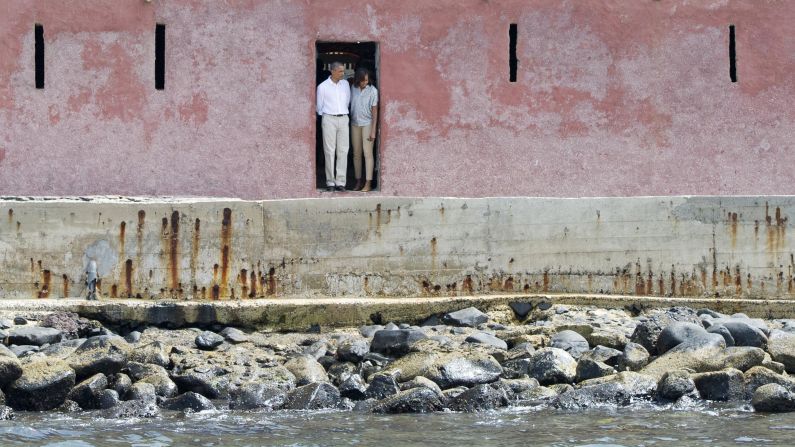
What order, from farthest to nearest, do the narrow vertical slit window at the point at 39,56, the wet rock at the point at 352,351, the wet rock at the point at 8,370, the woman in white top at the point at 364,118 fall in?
the woman in white top at the point at 364,118
the narrow vertical slit window at the point at 39,56
the wet rock at the point at 352,351
the wet rock at the point at 8,370

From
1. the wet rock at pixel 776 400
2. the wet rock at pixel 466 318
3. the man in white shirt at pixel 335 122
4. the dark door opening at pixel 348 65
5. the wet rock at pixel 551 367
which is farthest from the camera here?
the dark door opening at pixel 348 65

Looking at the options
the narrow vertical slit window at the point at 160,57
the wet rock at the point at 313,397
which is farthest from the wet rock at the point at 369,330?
the narrow vertical slit window at the point at 160,57

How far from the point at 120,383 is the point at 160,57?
6491mm

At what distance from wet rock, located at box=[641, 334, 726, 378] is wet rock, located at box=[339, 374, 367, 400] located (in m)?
2.22

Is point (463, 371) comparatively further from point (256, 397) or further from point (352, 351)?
point (256, 397)

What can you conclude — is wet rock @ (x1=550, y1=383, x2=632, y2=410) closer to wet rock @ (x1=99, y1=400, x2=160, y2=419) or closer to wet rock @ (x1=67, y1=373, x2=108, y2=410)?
wet rock @ (x1=99, y1=400, x2=160, y2=419)

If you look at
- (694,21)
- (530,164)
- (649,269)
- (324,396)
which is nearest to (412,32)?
(530,164)

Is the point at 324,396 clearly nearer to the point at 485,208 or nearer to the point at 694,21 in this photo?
the point at 485,208

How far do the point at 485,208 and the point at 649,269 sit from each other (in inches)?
63.6

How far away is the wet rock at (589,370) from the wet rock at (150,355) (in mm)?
3207

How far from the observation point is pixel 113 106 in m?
17.4

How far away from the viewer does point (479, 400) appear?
11.6m

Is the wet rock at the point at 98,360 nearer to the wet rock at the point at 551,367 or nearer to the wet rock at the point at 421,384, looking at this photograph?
the wet rock at the point at 421,384

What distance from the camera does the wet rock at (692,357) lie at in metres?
12.4
